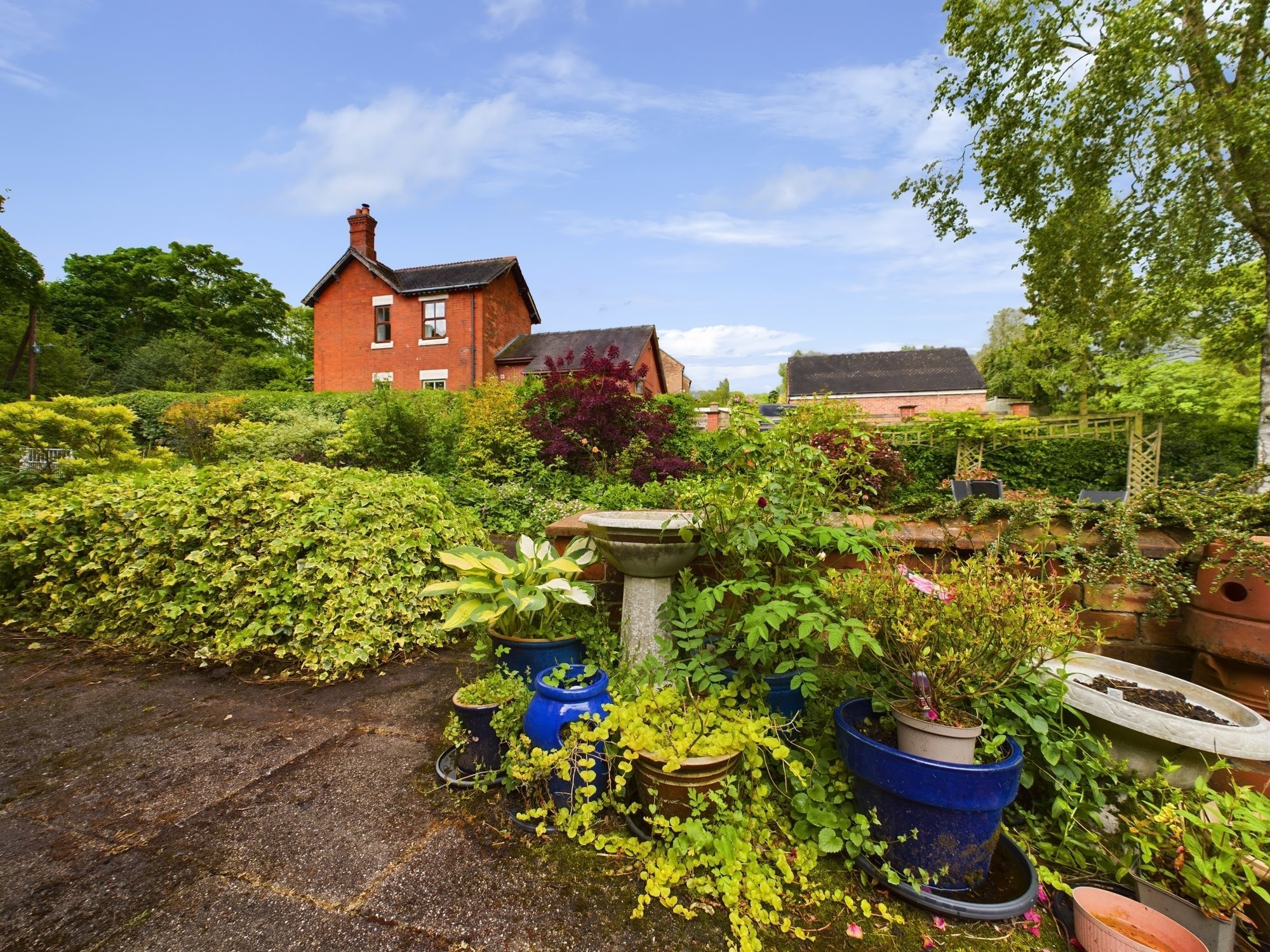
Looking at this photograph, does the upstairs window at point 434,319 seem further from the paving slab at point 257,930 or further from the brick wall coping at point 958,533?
the paving slab at point 257,930

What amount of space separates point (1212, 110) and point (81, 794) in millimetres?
11996

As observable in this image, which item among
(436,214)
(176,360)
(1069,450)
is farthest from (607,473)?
(176,360)

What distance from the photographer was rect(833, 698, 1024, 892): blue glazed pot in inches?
55.2

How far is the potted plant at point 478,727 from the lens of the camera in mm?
2023

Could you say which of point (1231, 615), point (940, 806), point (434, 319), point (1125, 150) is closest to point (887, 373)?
point (1125, 150)

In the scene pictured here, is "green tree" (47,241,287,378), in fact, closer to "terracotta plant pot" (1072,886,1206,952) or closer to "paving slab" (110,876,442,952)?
"paving slab" (110,876,442,952)

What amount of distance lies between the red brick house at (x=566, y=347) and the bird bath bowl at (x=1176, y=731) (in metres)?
16.6

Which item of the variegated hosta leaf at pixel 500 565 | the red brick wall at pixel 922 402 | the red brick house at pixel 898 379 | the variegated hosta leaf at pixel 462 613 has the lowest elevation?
the variegated hosta leaf at pixel 462 613

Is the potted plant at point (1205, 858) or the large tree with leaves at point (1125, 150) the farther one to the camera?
the large tree with leaves at point (1125, 150)

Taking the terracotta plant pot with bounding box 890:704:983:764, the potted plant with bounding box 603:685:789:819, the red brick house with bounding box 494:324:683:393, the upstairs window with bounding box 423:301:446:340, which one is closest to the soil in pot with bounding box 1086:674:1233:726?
the terracotta plant pot with bounding box 890:704:983:764

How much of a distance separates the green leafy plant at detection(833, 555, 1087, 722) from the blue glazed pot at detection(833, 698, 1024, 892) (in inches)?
6.2

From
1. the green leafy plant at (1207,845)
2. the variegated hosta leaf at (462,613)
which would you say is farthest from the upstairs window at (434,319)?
the green leafy plant at (1207,845)

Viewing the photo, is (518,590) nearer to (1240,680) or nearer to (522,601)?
(522,601)

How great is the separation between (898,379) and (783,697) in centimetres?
3009
